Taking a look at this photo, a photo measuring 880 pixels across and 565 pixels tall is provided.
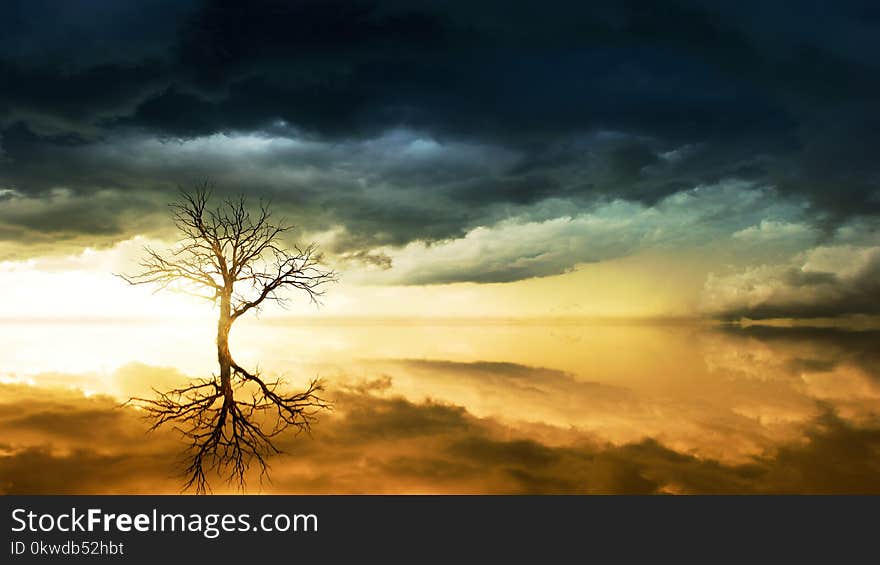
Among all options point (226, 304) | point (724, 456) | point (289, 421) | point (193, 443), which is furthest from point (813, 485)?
point (226, 304)

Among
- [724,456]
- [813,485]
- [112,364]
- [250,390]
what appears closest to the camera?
[813,485]

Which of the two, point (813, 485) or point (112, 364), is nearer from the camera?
point (813, 485)

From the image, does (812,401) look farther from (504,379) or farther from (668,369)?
(504,379)

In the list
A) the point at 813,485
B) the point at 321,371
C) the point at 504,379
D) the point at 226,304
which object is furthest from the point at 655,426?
the point at 226,304

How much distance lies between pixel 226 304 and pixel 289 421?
826cm

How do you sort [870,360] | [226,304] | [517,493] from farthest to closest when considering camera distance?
[870,360], [226,304], [517,493]

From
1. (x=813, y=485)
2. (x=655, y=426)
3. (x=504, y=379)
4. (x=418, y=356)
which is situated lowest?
(x=813, y=485)

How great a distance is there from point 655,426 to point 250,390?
36.3 feet

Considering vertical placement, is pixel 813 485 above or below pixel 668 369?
below

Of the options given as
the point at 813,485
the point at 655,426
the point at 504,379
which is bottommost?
the point at 813,485

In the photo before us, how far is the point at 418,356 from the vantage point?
96.3 feet

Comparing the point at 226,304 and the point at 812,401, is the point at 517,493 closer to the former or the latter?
the point at 812,401

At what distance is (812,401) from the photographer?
1680cm

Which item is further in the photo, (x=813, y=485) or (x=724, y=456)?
(x=724, y=456)
